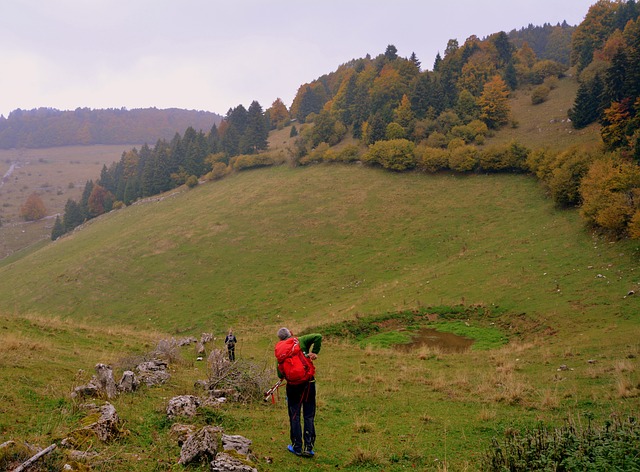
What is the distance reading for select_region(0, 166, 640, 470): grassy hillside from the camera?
9.10 m

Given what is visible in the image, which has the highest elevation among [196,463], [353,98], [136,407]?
[353,98]

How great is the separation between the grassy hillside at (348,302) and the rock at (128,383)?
64 centimetres

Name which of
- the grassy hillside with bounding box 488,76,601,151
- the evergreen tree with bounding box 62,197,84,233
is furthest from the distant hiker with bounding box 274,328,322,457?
the evergreen tree with bounding box 62,197,84,233

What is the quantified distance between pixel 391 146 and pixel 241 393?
59.0 metres

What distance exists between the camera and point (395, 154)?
212ft

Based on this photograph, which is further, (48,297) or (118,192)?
(118,192)

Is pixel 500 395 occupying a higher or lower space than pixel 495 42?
lower

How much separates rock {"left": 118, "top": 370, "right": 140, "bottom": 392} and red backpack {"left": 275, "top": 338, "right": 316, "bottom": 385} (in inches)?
215

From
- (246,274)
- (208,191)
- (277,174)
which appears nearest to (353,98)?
(277,174)

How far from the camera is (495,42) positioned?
3939 inches

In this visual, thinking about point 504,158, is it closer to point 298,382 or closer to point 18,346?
point 298,382

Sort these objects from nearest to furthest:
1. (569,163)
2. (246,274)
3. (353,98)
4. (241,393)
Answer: (241,393)
(569,163)
(246,274)
(353,98)

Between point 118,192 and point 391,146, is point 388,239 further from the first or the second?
point 118,192

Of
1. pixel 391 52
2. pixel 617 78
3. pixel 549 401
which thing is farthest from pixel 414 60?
pixel 549 401
